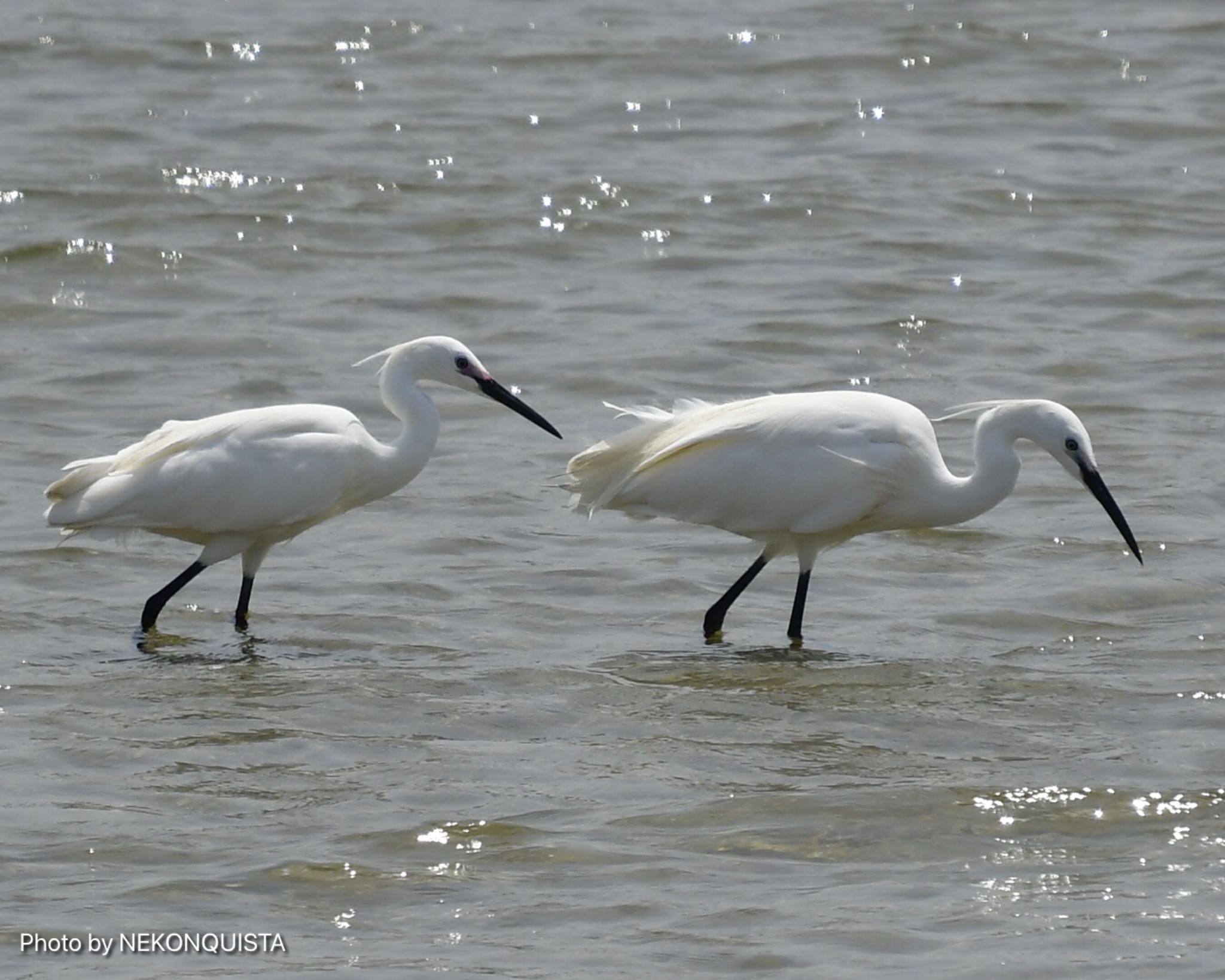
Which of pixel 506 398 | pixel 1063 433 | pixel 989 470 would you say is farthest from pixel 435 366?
pixel 1063 433

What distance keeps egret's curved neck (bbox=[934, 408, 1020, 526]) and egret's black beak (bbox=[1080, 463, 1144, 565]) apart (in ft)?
0.99

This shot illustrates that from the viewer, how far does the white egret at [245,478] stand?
10.1 m

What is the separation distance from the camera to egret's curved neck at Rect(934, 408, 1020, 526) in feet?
33.7

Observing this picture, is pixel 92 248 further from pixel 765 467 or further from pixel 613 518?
pixel 765 467

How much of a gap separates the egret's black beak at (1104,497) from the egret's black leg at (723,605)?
1.51m

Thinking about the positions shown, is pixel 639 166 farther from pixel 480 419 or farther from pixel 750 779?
pixel 750 779

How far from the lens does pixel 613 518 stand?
12562 millimetres

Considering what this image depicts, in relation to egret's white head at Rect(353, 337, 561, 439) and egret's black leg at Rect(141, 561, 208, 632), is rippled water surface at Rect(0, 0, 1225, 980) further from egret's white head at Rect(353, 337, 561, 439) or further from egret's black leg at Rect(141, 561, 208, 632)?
egret's white head at Rect(353, 337, 561, 439)

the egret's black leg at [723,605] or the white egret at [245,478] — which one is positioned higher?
the white egret at [245,478]

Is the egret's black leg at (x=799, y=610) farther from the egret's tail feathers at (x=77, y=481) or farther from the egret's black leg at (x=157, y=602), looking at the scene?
the egret's tail feathers at (x=77, y=481)

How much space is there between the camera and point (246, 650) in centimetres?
994

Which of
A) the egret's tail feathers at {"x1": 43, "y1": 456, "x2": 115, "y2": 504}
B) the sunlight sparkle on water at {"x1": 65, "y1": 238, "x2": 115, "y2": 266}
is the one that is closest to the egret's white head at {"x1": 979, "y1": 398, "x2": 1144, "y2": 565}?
the egret's tail feathers at {"x1": 43, "y1": 456, "x2": 115, "y2": 504}

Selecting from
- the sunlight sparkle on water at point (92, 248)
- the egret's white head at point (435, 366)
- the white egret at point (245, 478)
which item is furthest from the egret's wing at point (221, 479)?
the sunlight sparkle on water at point (92, 248)

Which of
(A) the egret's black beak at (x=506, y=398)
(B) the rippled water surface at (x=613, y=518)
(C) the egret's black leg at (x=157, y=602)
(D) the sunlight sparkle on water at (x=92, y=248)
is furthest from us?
(D) the sunlight sparkle on water at (x=92, y=248)
